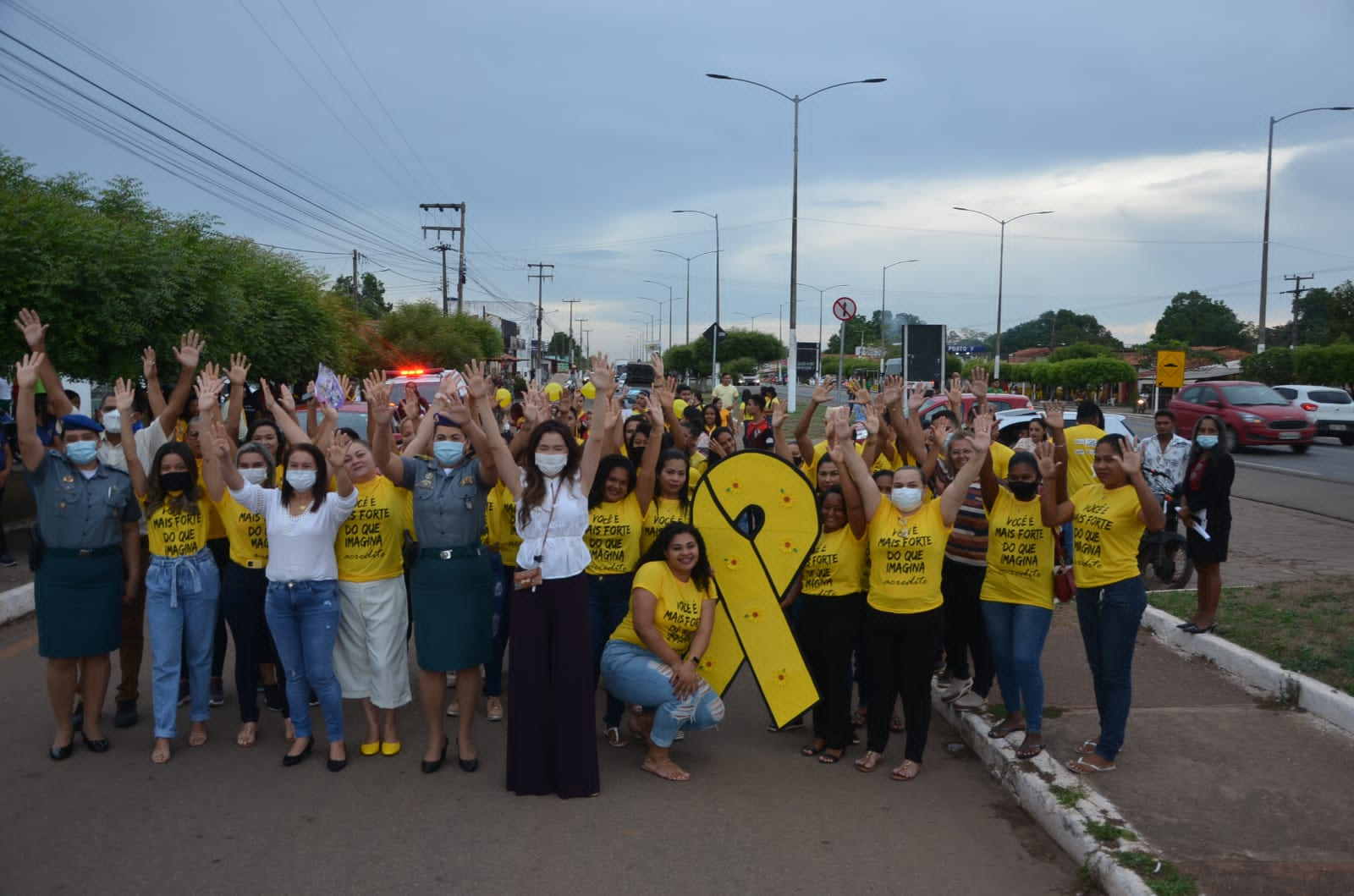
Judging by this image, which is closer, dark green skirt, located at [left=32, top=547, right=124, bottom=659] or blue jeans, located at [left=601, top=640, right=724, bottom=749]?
blue jeans, located at [left=601, top=640, right=724, bottom=749]

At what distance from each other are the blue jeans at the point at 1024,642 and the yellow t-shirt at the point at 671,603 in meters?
1.54

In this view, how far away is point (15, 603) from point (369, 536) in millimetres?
4977

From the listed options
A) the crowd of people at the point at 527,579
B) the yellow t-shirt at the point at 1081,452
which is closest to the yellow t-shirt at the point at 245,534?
the crowd of people at the point at 527,579

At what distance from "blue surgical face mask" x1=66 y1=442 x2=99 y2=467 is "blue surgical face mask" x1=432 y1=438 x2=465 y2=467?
1881mm

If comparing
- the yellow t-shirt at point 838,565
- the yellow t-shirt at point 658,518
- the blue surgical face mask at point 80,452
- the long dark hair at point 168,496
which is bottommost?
the yellow t-shirt at point 838,565

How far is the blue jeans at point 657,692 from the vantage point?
5.23 metres

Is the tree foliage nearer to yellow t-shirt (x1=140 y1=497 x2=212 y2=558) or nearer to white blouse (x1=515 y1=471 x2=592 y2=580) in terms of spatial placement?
yellow t-shirt (x1=140 y1=497 x2=212 y2=558)

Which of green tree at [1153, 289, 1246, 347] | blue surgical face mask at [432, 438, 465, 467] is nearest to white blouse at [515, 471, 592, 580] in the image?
blue surgical face mask at [432, 438, 465, 467]

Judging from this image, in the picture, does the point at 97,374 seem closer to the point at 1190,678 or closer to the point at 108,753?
the point at 108,753

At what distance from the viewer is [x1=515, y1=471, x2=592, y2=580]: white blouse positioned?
197 inches

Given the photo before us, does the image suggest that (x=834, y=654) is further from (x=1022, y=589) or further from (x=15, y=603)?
(x=15, y=603)

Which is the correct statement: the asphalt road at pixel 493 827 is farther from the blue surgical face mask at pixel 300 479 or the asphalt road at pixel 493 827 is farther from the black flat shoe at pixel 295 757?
the blue surgical face mask at pixel 300 479

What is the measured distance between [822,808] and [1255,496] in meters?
14.4

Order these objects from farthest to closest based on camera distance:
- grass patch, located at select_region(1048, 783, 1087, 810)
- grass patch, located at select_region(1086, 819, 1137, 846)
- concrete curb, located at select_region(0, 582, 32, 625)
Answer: concrete curb, located at select_region(0, 582, 32, 625) < grass patch, located at select_region(1048, 783, 1087, 810) < grass patch, located at select_region(1086, 819, 1137, 846)
